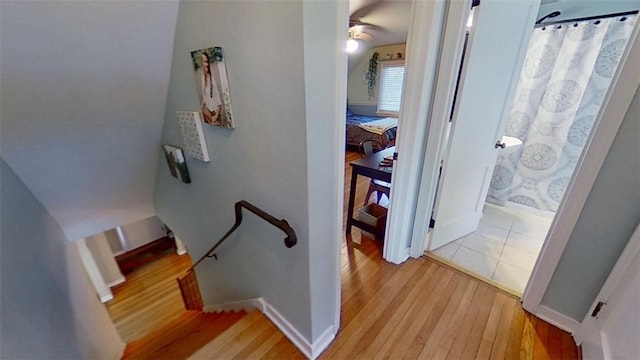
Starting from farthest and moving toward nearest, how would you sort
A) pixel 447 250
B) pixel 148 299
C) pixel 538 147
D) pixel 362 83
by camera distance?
pixel 362 83 < pixel 148 299 < pixel 538 147 < pixel 447 250

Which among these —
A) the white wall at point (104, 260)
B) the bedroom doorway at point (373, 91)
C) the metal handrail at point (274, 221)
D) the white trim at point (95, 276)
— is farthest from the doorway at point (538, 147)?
the white wall at point (104, 260)

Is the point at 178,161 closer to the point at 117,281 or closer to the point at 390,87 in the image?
the point at 117,281

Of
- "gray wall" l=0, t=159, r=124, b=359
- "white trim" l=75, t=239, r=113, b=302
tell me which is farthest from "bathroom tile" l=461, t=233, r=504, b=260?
"white trim" l=75, t=239, r=113, b=302

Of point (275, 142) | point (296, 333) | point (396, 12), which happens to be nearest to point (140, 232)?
point (296, 333)

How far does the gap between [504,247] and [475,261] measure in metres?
0.41

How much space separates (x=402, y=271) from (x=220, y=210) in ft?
4.70

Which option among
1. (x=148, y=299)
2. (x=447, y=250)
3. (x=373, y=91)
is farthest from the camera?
(x=373, y=91)

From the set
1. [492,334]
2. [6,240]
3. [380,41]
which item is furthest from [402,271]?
[380,41]

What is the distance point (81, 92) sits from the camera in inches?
61.5

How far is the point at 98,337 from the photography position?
245cm

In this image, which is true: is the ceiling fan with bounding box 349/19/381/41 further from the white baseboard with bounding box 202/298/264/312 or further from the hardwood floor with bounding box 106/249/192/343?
the hardwood floor with bounding box 106/249/192/343

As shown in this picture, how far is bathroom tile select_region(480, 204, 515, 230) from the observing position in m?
2.54

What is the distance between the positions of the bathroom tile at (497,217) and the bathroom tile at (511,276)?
0.67 metres

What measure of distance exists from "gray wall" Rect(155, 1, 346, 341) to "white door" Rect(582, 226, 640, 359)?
126 centimetres
